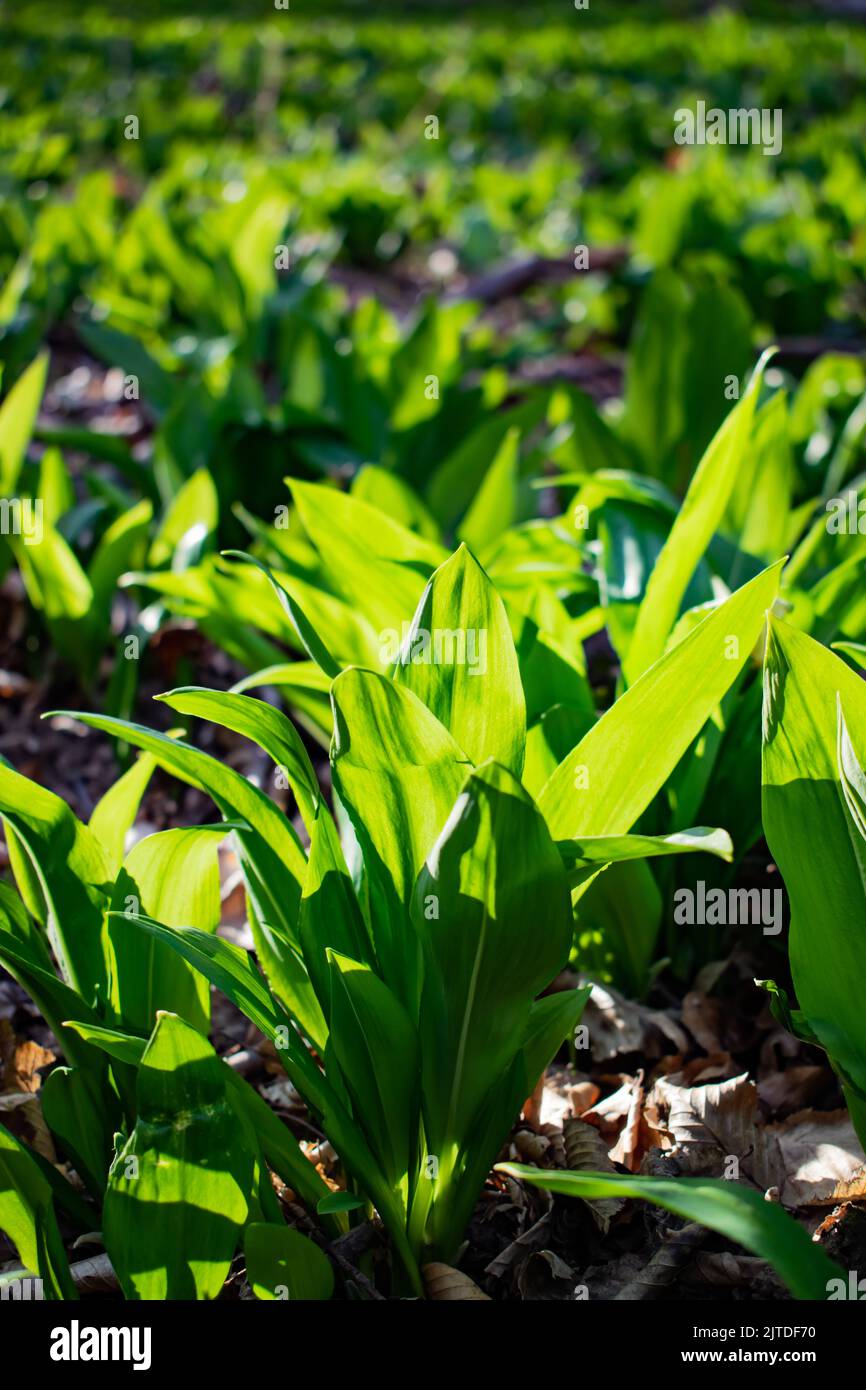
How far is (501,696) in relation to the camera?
144 centimetres

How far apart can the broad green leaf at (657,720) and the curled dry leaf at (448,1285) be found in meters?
0.56

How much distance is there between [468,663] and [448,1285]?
0.75 m

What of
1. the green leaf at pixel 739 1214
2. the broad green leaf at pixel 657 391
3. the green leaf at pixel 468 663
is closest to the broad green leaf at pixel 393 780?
the green leaf at pixel 468 663

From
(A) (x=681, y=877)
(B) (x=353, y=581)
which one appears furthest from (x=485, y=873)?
(B) (x=353, y=581)

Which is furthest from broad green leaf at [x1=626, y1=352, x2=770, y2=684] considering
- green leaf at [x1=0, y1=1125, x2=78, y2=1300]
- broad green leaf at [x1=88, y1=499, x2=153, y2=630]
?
broad green leaf at [x1=88, y1=499, x2=153, y2=630]

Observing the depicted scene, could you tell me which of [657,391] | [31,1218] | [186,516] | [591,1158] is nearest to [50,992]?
[31,1218]

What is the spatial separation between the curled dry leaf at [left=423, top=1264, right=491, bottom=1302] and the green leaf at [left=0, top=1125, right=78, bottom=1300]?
419 mm

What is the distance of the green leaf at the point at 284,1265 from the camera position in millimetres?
1320

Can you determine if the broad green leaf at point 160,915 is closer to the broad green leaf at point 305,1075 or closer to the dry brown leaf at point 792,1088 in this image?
the broad green leaf at point 305,1075

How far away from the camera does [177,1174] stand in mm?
1287

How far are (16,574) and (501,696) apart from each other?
2153mm

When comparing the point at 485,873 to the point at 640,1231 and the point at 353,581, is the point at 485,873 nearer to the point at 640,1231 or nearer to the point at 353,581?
the point at 640,1231

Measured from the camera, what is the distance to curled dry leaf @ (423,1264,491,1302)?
1462mm

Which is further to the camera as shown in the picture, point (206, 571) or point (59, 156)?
point (59, 156)
